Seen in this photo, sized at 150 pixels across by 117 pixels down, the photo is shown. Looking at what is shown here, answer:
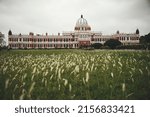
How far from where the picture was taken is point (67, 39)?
281ft

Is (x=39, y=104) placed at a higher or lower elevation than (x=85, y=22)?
lower

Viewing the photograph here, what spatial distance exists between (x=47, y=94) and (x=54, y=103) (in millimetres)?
666

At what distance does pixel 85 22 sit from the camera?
95.8m

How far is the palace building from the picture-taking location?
3273 inches

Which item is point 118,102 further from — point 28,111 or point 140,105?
point 28,111

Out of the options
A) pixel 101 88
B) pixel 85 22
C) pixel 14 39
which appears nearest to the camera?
pixel 101 88

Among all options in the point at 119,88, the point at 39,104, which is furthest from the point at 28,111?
the point at 119,88

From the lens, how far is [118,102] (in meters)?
3.13

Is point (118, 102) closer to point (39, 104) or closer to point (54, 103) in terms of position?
point (54, 103)

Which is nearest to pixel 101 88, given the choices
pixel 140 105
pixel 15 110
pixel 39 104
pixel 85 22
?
pixel 140 105

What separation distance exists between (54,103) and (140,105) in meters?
1.22

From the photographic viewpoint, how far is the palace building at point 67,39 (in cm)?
8312

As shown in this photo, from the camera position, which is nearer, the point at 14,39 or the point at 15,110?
the point at 15,110

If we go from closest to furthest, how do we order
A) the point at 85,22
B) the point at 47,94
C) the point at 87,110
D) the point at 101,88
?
1. the point at 87,110
2. the point at 47,94
3. the point at 101,88
4. the point at 85,22
